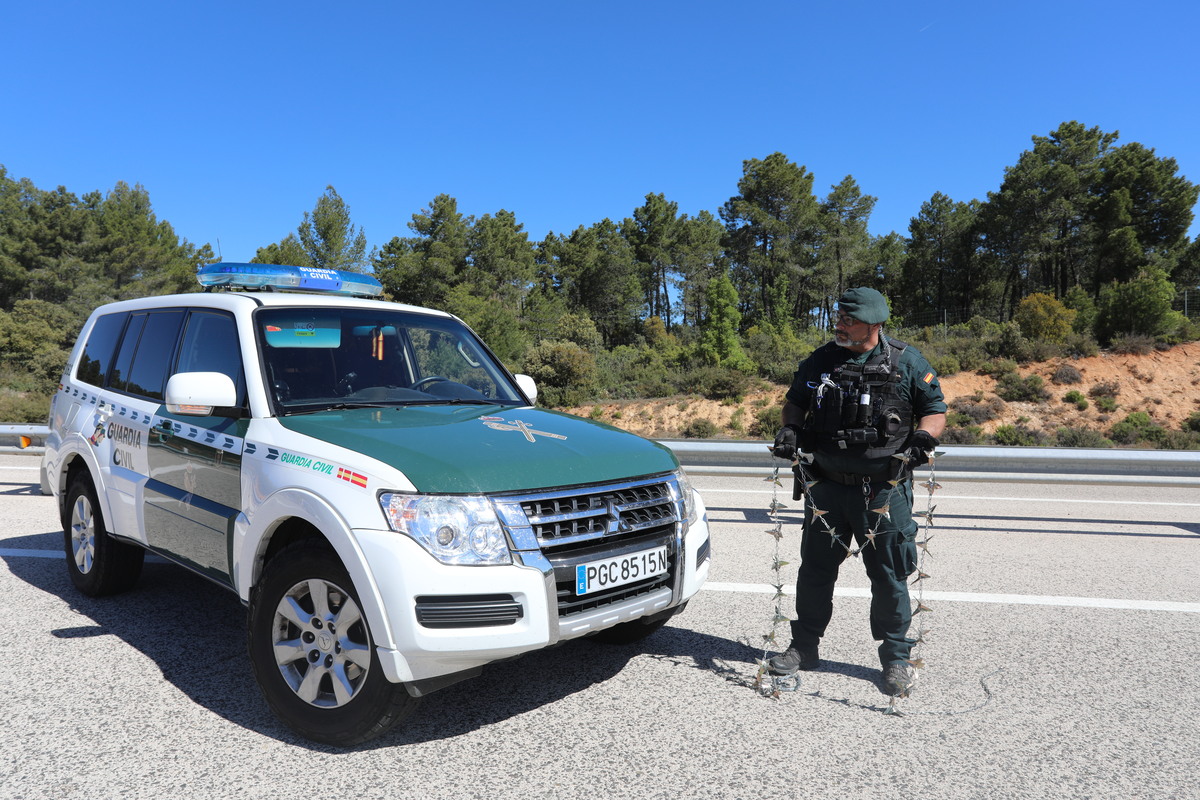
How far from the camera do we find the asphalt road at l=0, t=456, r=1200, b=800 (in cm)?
284

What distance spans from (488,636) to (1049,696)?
262 cm

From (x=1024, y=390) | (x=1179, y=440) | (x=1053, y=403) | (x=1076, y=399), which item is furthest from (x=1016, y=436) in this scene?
(x=1076, y=399)

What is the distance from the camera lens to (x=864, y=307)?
3607 mm

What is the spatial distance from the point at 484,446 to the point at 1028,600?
12.9 feet

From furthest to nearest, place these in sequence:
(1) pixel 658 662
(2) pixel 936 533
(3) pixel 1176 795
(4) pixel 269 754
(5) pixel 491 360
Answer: (2) pixel 936 533, (5) pixel 491 360, (1) pixel 658 662, (4) pixel 269 754, (3) pixel 1176 795

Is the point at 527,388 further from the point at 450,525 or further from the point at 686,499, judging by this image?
the point at 450,525

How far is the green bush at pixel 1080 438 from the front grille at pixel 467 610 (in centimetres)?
2511

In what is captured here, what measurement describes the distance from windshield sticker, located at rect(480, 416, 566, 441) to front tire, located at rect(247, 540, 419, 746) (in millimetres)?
911

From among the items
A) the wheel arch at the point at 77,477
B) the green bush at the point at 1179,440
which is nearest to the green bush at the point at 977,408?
the green bush at the point at 1179,440

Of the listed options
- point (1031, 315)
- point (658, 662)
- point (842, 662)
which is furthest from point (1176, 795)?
point (1031, 315)

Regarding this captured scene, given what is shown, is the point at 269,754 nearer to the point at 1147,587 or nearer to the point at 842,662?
the point at 842,662

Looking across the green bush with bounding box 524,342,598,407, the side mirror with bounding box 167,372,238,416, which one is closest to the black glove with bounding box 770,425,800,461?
the side mirror with bounding box 167,372,238,416

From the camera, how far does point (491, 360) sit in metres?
4.75

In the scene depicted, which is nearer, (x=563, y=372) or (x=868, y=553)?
(x=868, y=553)
